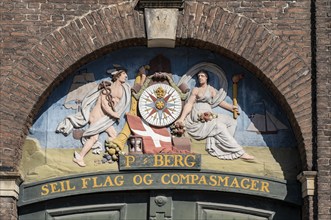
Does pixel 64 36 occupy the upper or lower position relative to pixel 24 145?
upper

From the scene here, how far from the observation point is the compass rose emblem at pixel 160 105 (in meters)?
15.0

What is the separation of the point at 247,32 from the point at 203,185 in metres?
2.38

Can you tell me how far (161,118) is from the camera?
1498 cm

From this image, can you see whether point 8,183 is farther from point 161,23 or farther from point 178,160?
point 161,23

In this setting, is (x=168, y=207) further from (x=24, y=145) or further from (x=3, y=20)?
(x=3, y=20)

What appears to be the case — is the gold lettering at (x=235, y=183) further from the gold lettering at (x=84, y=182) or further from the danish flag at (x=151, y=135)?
the gold lettering at (x=84, y=182)

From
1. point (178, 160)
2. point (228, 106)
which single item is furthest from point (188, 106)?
point (178, 160)

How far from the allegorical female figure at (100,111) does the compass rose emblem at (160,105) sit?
0.91 ft

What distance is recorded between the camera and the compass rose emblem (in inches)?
589

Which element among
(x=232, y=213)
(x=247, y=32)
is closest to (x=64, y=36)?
(x=247, y=32)

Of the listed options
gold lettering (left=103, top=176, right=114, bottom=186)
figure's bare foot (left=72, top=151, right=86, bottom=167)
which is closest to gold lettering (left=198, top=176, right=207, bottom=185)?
gold lettering (left=103, top=176, right=114, bottom=186)

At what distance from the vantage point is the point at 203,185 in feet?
48.0

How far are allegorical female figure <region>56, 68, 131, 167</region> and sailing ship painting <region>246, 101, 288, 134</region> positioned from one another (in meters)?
1.91

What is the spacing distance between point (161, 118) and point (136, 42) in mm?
1217
